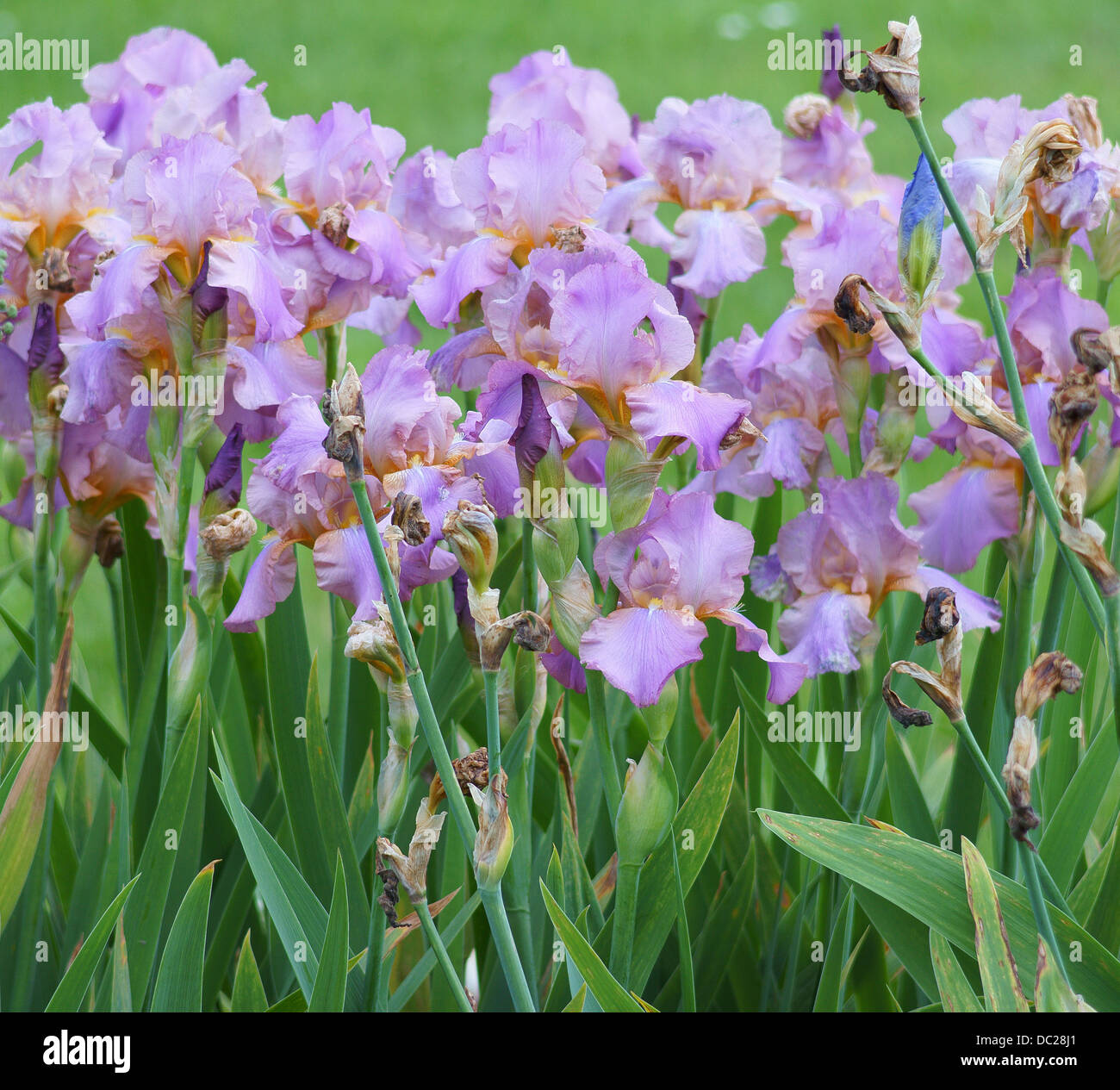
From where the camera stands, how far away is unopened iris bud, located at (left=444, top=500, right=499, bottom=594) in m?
0.83

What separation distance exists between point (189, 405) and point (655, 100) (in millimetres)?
4504

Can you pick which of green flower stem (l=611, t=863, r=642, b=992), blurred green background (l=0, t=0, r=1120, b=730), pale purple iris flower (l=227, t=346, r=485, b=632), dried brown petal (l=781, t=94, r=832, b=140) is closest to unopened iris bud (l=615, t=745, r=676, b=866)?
green flower stem (l=611, t=863, r=642, b=992)

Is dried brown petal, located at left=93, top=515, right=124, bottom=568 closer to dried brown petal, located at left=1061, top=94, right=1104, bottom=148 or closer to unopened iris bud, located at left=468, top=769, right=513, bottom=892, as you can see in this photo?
unopened iris bud, located at left=468, top=769, right=513, bottom=892

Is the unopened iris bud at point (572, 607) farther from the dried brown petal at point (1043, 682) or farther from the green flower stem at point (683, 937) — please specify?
the dried brown petal at point (1043, 682)

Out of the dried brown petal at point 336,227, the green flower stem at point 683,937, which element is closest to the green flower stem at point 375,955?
the green flower stem at point 683,937

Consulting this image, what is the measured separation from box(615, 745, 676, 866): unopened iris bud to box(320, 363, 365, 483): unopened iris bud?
0.32 metres

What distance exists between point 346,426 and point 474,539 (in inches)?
4.9

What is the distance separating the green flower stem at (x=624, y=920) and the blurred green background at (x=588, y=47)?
12.9ft

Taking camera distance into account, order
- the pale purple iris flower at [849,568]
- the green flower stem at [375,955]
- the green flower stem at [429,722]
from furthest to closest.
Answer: the pale purple iris flower at [849,568] → the green flower stem at [375,955] → the green flower stem at [429,722]

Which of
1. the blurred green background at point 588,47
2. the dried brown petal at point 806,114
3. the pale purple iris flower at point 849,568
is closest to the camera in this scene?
the pale purple iris flower at point 849,568

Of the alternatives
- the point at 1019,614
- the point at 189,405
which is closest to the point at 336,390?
the point at 189,405

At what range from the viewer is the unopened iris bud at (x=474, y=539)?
83 centimetres

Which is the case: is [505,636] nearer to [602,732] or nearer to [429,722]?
[429,722]
